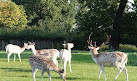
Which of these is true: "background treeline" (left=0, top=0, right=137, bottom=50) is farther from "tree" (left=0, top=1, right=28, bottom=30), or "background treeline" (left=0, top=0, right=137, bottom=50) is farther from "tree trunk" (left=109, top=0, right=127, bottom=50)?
"tree trunk" (left=109, top=0, right=127, bottom=50)

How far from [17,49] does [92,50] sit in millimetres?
9484

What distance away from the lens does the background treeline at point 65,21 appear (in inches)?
1325

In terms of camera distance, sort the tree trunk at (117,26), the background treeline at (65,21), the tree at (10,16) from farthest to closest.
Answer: the tree at (10,16) → the background treeline at (65,21) → the tree trunk at (117,26)

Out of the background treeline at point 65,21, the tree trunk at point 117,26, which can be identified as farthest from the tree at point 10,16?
the tree trunk at point 117,26

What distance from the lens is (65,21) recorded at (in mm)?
58531

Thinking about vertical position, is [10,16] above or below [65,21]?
above

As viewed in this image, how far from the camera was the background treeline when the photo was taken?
3366 cm

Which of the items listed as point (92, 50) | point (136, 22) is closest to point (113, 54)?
point (92, 50)

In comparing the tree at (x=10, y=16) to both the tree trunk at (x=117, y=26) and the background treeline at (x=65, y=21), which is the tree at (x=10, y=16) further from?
the tree trunk at (x=117, y=26)

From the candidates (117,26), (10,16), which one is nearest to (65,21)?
(10,16)

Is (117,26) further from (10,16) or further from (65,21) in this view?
(65,21)

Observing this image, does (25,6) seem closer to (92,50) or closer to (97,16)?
(97,16)

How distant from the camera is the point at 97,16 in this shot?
114 ft

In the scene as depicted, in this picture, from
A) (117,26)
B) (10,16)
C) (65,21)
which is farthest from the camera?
(65,21)
